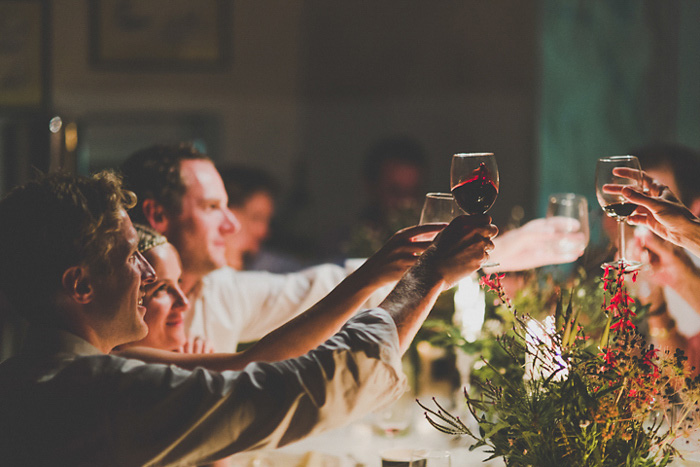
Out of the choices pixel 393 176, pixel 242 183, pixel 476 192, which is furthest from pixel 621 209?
pixel 393 176

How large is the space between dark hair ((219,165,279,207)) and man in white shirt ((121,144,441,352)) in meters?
1.37

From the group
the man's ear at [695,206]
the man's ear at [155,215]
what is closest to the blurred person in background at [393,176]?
the man's ear at [695,206]

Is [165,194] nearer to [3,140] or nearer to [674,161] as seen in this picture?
[674,161]

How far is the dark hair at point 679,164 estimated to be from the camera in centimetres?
234

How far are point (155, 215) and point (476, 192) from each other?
1013mm

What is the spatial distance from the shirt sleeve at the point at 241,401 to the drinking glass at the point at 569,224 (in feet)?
2.67

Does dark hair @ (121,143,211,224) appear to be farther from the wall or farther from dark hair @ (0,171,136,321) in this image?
the wall

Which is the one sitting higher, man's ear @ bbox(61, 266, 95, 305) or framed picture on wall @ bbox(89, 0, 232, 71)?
framed picture on wall @ bbox(89, 0, 232, 71)

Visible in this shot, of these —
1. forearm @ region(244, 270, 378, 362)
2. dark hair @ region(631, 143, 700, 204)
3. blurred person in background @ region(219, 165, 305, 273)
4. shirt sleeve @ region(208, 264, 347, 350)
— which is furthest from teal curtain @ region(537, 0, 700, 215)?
forearm @ region(244, 270, 378, 362)

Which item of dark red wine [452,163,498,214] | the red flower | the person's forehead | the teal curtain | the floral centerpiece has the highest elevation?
the teal curtain

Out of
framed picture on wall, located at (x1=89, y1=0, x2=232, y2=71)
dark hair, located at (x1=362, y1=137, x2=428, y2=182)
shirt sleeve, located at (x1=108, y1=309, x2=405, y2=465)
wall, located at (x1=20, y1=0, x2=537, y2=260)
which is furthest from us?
framed picture on wall, located at (x1=89, y1=0, x2=232, y2=71)

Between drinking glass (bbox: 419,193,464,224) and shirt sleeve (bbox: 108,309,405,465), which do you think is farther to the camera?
drinking glass (bbox: 419,193,464,224)

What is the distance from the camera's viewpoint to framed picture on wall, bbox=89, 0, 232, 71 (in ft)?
16.9

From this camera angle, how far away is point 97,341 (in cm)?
130
